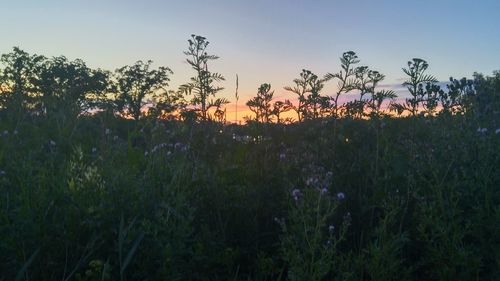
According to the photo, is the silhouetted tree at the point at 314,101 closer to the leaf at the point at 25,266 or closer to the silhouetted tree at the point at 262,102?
the silhouetted tree at the point at 262,102

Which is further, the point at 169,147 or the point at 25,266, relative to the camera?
the point at 169,147

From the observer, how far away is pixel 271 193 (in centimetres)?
420

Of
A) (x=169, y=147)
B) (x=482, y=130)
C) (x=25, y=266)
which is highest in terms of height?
(x=482, y=130)

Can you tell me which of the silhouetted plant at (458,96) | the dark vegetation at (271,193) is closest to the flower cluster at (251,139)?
the dark vegetation at (271,193)

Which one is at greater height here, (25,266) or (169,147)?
(169,147)

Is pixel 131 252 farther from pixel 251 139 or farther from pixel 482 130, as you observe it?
pixel 482 130

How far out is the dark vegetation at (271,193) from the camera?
3.08m

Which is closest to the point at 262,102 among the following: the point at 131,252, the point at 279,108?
the point at 279,108

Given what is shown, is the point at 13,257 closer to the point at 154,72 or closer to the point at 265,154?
the point at 265,154

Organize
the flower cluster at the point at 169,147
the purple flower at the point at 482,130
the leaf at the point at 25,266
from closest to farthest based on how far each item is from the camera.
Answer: the leaf at the point at 25,266
the purple flower at the point at 482,130
the flower cluster at the point at 169,147

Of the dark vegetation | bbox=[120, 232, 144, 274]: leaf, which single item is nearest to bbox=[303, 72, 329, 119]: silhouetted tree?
the dark vegetation

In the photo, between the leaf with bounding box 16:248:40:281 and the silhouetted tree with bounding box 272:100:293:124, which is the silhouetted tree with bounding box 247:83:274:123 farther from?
the leaf with bounding box 16:248:40:281

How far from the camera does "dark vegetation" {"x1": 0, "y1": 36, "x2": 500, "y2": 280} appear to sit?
308 centimetres

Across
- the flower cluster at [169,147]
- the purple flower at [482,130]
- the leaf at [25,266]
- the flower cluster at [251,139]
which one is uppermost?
the purple flower at [482,130]
